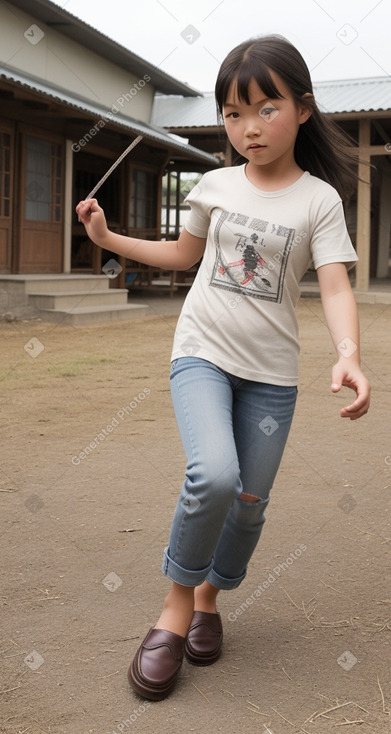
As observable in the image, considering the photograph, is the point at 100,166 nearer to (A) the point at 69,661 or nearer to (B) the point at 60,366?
(B) the point at 60,366

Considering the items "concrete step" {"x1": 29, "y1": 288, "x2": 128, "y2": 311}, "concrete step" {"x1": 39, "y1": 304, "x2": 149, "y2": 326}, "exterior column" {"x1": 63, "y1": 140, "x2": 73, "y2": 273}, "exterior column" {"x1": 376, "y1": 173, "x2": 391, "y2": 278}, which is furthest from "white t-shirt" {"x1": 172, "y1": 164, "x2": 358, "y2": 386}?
"exterior column" {"x1": 376, "y1": 173, "x2": 391, "y2": 278}

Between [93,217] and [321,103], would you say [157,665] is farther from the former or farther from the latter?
[321,103]

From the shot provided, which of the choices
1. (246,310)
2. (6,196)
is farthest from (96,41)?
(246,310)

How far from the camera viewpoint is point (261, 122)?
1.96 m

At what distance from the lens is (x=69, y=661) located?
211cm

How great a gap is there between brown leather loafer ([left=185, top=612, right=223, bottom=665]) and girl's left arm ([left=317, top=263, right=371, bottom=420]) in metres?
0.78

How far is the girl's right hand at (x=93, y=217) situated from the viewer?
217 cm

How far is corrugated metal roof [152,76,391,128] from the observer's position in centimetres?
1423

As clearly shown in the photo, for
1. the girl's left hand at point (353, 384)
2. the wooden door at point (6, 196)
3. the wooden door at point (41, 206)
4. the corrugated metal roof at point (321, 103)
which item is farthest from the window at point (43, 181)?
the girl's left hand at point (353, 384)

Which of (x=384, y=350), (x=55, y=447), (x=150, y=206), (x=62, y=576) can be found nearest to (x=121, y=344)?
(x=384, y=350)

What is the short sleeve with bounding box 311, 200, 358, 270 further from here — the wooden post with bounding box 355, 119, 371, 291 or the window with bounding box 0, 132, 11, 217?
the wooden post with bounding box 355, 119, 371, 291

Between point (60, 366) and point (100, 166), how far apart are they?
8.76m

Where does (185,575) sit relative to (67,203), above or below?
below

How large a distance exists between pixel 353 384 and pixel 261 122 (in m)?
0.67
